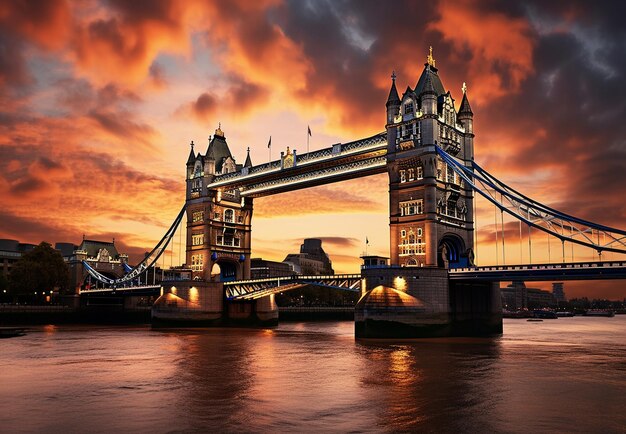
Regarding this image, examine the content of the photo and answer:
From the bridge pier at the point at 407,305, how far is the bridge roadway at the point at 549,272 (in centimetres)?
292

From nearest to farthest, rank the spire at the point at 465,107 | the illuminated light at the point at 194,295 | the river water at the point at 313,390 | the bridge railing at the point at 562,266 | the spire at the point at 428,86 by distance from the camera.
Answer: the river water at the point at 313,390 < the bridge railing at the point at 562,266 < the spire at the point at 428,86 < the spire at the point at 465,107 < the illuminated light at the point at 194,295

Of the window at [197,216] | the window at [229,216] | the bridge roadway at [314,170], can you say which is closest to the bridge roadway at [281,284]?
the window at [229,216]

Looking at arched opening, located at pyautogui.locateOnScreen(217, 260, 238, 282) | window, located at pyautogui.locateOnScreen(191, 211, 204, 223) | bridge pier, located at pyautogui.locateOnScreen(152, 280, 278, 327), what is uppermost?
window, located at pyautogui.locateOnScreen(191, 211, 204, 223)

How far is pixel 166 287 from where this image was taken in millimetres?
87750

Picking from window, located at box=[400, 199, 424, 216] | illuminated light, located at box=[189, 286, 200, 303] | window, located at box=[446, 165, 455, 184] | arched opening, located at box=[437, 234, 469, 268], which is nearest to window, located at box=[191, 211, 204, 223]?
illuminated light, located at box=[189, 286, 200, 303]

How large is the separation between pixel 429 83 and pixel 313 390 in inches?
1775

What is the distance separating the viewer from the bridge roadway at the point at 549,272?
169 feet

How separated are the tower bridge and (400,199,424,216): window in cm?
11

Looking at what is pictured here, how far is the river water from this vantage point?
20688 millimetres

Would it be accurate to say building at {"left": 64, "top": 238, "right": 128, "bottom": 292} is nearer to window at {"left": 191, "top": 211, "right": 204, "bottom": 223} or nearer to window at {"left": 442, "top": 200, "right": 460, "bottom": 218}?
window at {"left": 191, "top": 211, "right": 204, "bottom": 223}

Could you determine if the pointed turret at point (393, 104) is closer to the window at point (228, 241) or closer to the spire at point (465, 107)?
the spire at point (465, 107)

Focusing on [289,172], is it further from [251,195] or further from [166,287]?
[166,287]

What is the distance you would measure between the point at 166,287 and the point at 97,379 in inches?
2245

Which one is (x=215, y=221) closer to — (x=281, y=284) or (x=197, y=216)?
(x=197, y=216)
